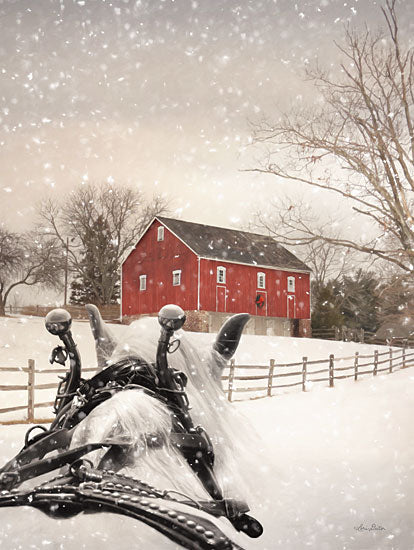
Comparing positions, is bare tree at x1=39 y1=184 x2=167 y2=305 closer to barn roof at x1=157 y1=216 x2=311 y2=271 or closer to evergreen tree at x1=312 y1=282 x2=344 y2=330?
barn roof at x1=157 y1=216 x2=311 y2=271

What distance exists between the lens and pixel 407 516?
101 cm

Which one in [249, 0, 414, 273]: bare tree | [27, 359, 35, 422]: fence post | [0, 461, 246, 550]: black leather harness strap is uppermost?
[249, 0, 414, 273]: bare tree

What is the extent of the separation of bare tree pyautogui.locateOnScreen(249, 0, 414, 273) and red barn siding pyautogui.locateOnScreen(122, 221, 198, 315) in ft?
1.57

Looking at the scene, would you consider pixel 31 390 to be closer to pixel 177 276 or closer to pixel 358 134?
pixel 177 276

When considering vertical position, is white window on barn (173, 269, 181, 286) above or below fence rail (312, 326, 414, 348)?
above

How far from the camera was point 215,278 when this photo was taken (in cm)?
180

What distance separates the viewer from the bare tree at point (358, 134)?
66.2 inches

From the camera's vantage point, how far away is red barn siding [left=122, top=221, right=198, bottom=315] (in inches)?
55.8

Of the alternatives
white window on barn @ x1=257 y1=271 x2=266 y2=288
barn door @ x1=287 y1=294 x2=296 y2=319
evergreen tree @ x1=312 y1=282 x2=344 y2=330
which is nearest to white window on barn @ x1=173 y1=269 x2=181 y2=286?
white window on barn @ x1=257 y1=271 x2=266 y2=288

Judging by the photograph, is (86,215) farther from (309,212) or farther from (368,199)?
(368,199)

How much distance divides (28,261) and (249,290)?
0.84 meters

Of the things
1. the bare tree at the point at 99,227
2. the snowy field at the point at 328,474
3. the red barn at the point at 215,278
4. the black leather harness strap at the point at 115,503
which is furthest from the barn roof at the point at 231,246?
the black leather harness strap at the point at 115,503

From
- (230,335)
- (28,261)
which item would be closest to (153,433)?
Result: (230,335)

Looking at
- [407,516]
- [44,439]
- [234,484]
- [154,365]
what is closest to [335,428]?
[407,516]
